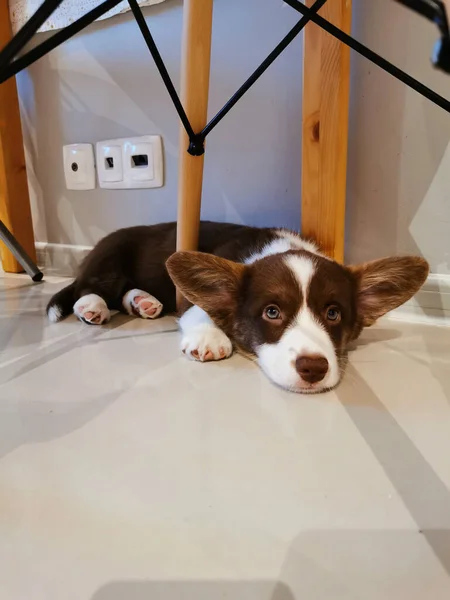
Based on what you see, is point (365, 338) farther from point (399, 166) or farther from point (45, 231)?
point (45, 231)

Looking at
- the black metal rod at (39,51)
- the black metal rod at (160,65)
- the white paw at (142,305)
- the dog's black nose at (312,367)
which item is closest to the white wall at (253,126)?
the white paw at (142,305)

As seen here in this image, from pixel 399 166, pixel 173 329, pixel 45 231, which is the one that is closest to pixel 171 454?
pixel 173 329

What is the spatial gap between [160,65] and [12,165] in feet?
4.04

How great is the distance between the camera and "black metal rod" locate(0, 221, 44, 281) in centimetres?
171

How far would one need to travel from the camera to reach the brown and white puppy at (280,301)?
36.9 inches

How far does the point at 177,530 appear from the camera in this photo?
0.55 meters

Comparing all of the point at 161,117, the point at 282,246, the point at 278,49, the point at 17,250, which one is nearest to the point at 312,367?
the point at 282,246

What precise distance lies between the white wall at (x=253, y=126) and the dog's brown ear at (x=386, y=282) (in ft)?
0.92

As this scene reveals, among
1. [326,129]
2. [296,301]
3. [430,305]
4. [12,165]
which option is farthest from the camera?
[12,165]

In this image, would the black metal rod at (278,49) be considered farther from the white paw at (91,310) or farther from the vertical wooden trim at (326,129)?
the white paw at (91,310)

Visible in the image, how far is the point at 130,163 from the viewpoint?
5.86 ft

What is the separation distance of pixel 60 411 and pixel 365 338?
764 mm

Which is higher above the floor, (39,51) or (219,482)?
(39,51)

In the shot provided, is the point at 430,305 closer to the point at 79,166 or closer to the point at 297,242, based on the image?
the point at 297,242
